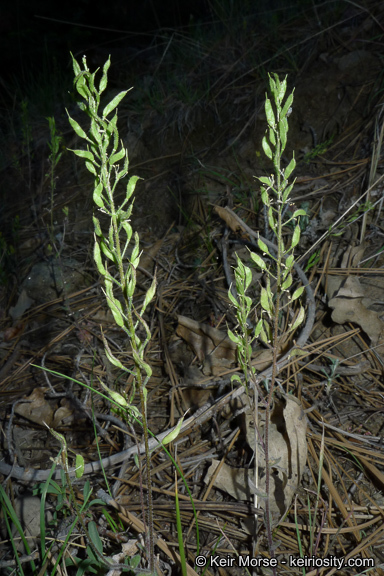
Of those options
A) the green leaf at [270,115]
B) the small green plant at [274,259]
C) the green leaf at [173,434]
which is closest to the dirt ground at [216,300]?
the small green plant at [274,259]

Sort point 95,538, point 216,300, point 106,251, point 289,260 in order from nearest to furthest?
1. point 106,251
2. point 289,260
3. point 95,538
4. point 216,300

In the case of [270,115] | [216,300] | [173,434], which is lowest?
[216,300]

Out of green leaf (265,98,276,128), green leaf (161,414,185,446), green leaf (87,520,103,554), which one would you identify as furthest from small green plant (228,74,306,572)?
green leaf (87,520,103,554)

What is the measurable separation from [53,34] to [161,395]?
179 inches

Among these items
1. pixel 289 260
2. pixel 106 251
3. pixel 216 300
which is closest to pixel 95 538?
pixel 106 251

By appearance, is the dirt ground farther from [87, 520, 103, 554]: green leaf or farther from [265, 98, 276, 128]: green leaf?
[265, 98, 276, 128]: green leaf

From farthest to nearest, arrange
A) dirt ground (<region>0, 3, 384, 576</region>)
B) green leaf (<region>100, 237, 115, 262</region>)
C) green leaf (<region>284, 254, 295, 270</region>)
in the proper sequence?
1. dirt ground (<region>0, 3, 384, 576</region>)
2. green leaf (<region>284, 254, 295, 270</region>)
3. green leaf (<region>100, 237, 115, 262</region>)

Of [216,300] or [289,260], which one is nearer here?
[289,260]

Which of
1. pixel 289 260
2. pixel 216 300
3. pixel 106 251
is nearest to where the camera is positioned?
pixel 106 251

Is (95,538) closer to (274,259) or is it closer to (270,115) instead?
(274,259)

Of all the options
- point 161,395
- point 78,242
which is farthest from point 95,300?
point 161,395

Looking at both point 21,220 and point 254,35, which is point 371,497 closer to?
point 21,220

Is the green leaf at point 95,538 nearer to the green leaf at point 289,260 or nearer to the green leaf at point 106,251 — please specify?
the green leaf at point 106,251

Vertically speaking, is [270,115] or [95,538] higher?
[270,115]
